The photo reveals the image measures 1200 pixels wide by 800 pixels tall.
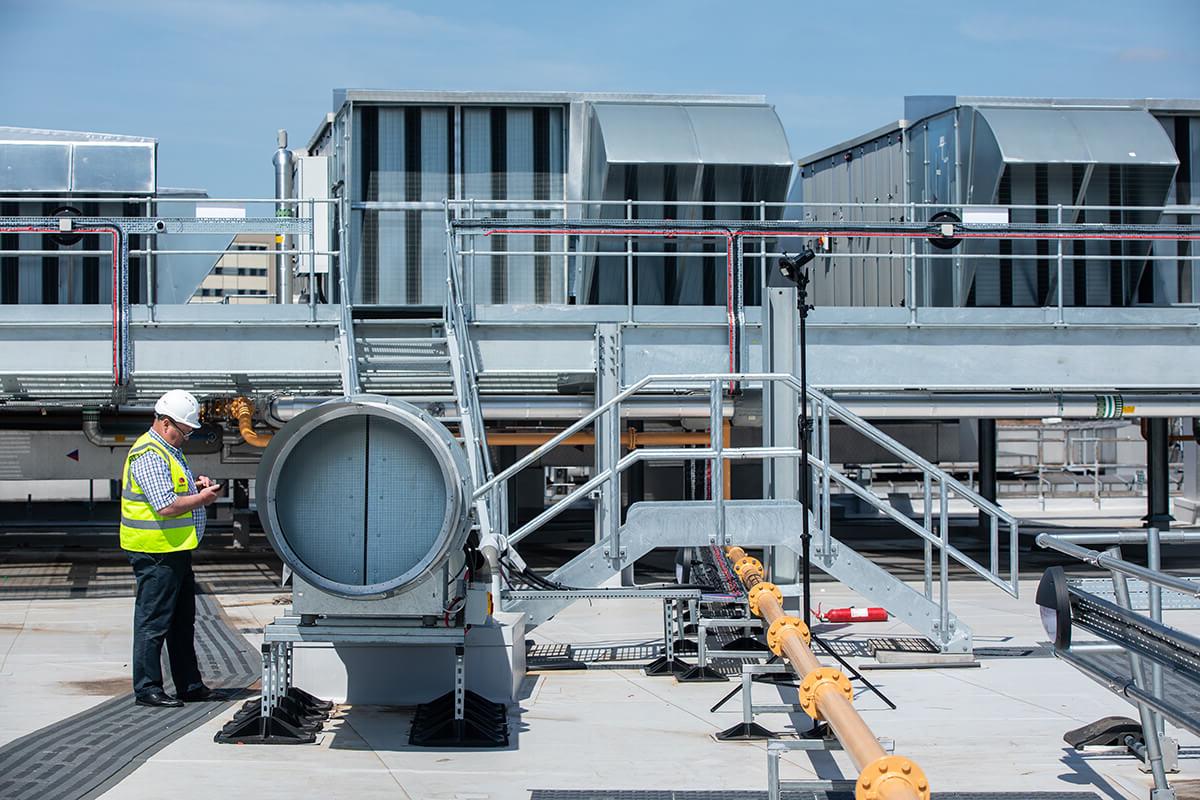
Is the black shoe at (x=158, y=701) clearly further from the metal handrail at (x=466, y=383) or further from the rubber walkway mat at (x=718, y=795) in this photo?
the rubber walkway mat at (x=718, y=795)

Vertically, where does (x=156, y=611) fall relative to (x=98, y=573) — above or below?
above

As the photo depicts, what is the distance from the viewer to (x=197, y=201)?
13.1 m

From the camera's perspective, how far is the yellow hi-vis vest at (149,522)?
7598mm

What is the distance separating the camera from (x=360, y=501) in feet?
22.3

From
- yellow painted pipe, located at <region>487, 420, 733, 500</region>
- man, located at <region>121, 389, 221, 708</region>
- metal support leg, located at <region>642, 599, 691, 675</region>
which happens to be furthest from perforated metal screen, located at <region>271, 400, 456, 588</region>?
yellow painted pipe, located at <region>487, 420, 733, 500</region>

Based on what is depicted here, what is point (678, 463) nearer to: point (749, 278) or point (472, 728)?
point (749, 278)

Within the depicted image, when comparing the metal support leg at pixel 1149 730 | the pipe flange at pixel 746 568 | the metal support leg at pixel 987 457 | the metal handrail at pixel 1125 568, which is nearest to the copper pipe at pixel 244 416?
the pipe flange at pixel 746 568

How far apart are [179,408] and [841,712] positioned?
Result: 453 centimetres

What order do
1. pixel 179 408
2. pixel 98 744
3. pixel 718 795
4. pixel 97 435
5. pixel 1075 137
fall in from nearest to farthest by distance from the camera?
pixel 718 795
pixel 98 744
pixel 179 408
pixel 1075 137
pixel 97 435

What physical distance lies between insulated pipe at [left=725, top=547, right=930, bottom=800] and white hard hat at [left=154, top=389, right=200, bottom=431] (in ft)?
11.6

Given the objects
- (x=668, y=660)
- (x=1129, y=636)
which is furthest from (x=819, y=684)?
(x=668, y=660)

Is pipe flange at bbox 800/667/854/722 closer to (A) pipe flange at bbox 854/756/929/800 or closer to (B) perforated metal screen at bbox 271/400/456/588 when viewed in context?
(A) pipe flange at bbox 854/756/929/800

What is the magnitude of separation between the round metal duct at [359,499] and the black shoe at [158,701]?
1.54 meters

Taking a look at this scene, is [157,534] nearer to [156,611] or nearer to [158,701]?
[156,611]
